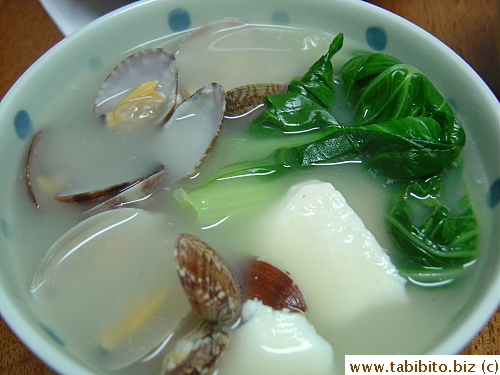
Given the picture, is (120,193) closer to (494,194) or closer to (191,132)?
(191,132)

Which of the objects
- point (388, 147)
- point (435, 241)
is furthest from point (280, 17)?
point (435, 241)

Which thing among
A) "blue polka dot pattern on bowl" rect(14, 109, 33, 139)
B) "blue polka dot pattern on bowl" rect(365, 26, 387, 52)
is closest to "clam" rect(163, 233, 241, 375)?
"blue polka dot pattern on bowl" rect(14, 109, 33, 139)

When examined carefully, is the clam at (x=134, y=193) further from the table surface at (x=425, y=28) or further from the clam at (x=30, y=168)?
the table surface at (x=425, y=28)

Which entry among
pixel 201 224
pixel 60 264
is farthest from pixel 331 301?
pixel 60 264

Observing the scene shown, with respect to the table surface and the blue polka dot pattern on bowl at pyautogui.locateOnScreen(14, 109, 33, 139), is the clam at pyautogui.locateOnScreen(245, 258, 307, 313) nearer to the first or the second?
the blue polka dot pattern on bowl at pyautogui.locateOnScreen(14, 109, 33, 139)

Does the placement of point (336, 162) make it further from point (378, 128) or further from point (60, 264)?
point (60, 264)
